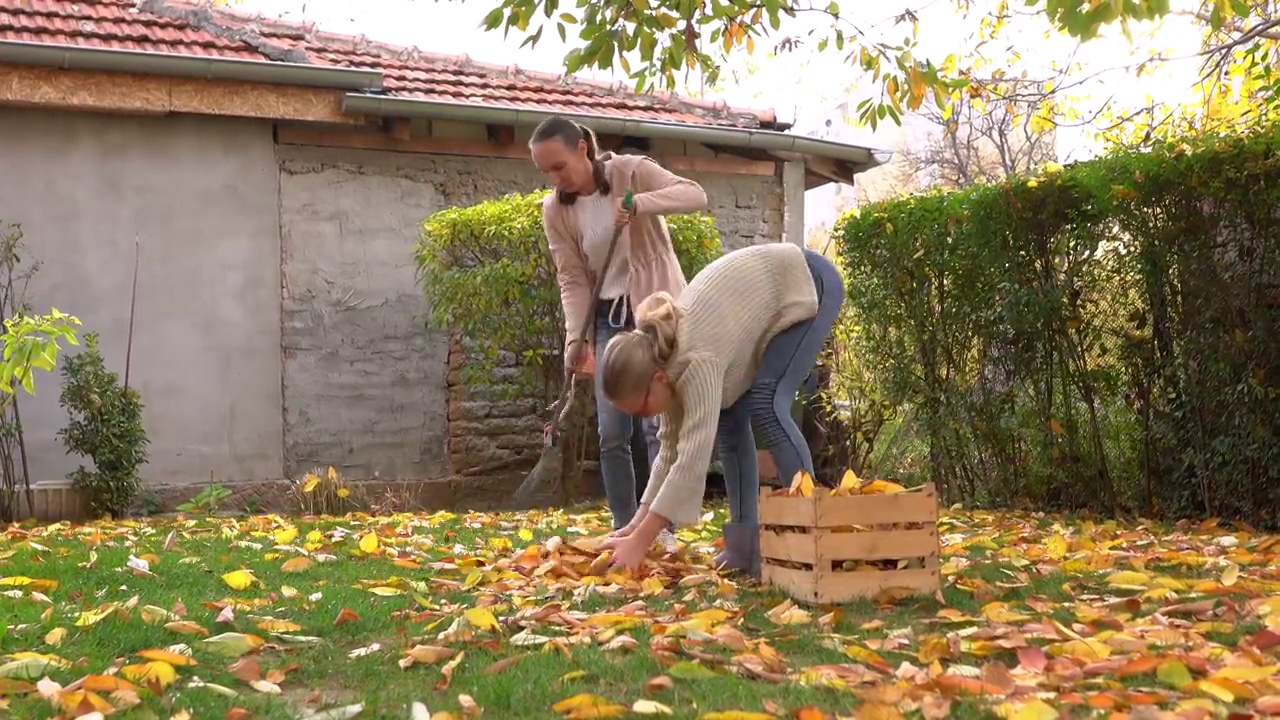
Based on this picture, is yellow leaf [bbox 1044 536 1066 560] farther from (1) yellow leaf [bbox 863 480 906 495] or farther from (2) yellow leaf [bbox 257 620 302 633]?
(2) yellow leaf [bbox 257 620 302 633]

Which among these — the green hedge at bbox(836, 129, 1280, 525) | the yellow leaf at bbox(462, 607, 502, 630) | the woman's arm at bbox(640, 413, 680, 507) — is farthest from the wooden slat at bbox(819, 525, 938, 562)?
the green hedge at bbox(836, 129, 1280, 525)

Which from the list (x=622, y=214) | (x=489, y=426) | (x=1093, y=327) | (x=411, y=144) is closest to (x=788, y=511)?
(x=622, y=214)

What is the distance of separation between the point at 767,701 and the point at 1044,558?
2578 mm

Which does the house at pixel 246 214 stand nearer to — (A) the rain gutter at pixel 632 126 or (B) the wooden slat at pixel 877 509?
(A) the rain gutter at pixel 632 126

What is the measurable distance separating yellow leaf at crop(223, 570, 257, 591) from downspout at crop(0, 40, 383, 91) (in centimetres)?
512

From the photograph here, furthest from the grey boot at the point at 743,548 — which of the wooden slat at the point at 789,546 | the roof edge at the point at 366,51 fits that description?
the roof edge at the point at 366,51

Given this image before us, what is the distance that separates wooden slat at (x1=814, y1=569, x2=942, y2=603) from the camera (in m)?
3.76

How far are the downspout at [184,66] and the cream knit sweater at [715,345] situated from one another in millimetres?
5448

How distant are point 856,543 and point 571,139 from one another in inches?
76.3

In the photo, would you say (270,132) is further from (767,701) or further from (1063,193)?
(767,701)

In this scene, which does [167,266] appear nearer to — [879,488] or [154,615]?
[154,615]

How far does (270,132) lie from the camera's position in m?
9.17

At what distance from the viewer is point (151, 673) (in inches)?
114

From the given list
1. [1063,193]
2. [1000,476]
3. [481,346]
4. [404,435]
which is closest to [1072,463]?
[1000,476]
